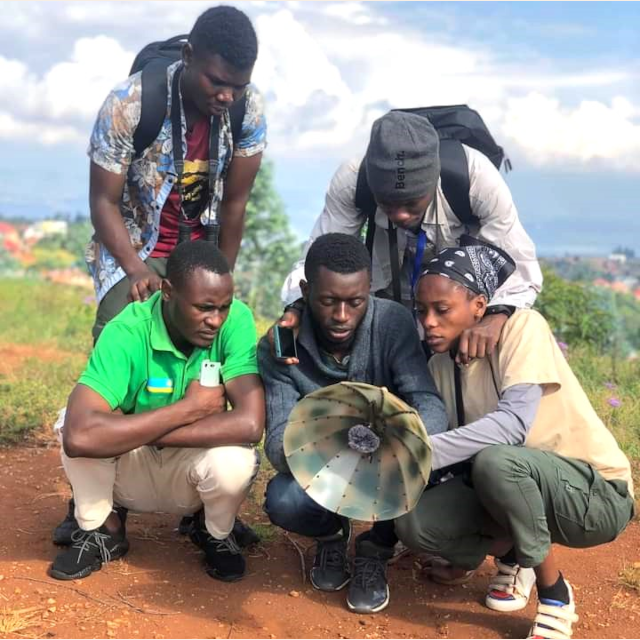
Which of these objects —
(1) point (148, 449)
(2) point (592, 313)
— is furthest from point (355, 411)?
(2) point (592, 313)

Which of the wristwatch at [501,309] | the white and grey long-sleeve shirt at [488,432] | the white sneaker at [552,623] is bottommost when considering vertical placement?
the white sneaker at [552,623]

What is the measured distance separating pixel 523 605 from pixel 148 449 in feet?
5.00

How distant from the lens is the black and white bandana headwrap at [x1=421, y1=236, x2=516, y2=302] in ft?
11.0

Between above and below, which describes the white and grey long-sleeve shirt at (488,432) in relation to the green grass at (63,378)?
above

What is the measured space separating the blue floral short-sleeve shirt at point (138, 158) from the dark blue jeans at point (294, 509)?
1.21 meters

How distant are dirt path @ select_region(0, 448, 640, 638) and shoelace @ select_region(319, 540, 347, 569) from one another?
0.11 metres

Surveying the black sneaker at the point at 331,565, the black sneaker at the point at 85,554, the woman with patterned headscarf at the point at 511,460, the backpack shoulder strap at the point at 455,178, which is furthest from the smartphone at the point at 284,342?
the black sneaker at the point at 85,554

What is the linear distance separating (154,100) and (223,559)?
1.87m

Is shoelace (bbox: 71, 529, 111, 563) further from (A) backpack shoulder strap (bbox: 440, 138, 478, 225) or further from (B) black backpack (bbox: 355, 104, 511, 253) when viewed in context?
(A) backpack shoulder strap (bbox: 440, 138, 478, 225)

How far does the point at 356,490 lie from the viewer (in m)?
3.17

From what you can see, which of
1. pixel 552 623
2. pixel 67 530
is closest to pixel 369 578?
pixel 552 623

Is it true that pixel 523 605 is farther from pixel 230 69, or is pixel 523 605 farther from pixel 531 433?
pixel 230 69

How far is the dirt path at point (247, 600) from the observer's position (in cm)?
328

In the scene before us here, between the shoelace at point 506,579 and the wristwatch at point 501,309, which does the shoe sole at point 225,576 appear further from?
the wristwatch at point 501,309
